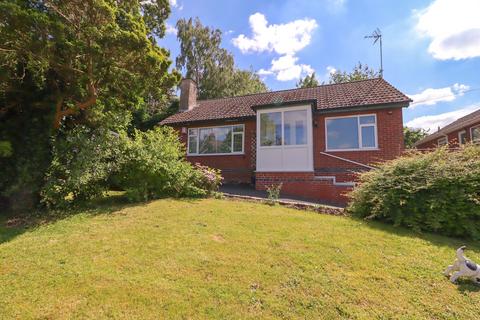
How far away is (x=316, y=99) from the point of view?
12.4 meters

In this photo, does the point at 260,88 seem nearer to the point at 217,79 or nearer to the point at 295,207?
the point at 217,79

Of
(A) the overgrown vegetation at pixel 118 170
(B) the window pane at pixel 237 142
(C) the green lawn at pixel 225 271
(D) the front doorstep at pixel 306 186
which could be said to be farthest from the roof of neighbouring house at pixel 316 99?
(C) the green lawn at pixel 225 271

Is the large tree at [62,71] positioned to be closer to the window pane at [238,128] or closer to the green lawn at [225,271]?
the green lawn at [225,271]

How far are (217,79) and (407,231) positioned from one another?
27707 millimetres

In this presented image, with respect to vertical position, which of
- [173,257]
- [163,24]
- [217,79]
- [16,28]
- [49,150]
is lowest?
[173,257]

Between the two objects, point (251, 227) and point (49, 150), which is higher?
point (49, 150)

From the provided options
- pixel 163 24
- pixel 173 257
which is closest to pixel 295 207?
pixel 173 257

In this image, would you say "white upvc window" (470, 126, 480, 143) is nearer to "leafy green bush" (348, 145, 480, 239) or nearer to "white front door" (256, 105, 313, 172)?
"white front door" (256, 105, 313, 172)

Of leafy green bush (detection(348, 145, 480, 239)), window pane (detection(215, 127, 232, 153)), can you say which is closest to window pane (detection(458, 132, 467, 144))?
leafy green bush (detection(348, 145, 480, 239))

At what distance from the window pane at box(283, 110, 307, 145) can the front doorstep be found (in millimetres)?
1538

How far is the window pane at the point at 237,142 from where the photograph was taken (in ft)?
47.0

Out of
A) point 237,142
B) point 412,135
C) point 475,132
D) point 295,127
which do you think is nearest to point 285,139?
point 295,127

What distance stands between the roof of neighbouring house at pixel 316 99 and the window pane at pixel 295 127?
61cm

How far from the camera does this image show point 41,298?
3230mm
